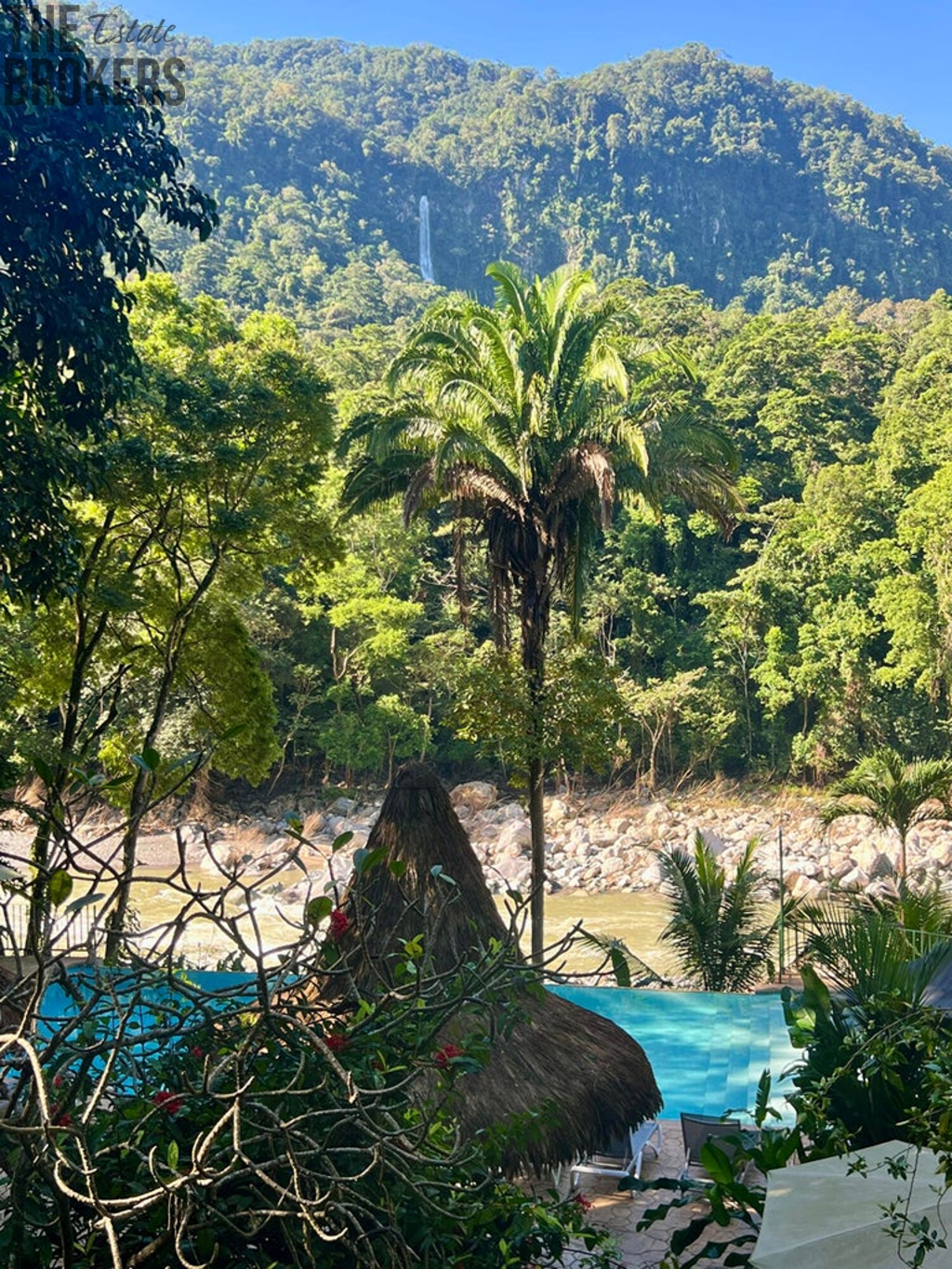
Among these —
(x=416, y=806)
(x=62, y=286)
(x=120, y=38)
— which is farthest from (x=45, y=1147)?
(x=120, y=38)

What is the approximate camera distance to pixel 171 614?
11461mm

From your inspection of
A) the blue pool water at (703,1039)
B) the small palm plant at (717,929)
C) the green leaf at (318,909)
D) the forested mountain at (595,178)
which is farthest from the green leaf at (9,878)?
the forested mountain at (595,178)

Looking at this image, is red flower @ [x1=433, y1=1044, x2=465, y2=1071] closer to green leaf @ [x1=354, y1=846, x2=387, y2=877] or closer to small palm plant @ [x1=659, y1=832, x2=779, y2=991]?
green leaf @ [x1=354, y1=846, x2=387, y2=877]

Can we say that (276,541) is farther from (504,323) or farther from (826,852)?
(826,852)

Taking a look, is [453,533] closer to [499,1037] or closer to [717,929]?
[717,929]

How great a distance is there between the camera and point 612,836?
24312mm

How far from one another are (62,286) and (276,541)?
594 centimetres

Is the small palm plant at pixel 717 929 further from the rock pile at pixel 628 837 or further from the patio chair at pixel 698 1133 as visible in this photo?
the rock pile at pixel 628 837

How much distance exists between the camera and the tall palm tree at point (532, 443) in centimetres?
1080

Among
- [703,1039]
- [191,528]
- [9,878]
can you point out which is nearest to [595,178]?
[191,528]

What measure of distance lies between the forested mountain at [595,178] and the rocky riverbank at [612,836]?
1309 inches

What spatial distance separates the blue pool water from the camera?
25.2 ft

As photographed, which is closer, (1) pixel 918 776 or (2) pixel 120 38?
(2) pixel 120 38

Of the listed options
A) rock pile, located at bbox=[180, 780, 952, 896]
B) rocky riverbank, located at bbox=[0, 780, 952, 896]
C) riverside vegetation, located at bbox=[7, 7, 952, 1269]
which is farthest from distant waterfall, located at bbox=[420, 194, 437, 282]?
rock pile, located at bbox=[180, 780, 952, 896]
